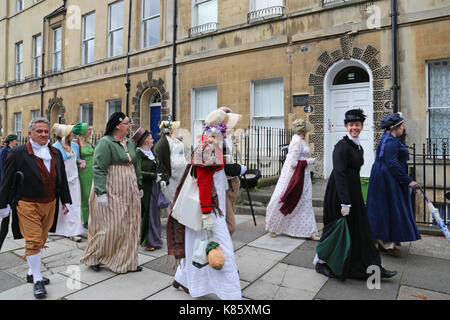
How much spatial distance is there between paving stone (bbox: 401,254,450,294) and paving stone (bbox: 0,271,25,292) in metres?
4.39

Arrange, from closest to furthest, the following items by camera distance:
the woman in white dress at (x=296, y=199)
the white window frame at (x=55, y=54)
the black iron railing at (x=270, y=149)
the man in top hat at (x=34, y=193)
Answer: the man in top hat at (x=34, y=193), the woman in white dress at (x=296, y=199), the black iron railing at (x=270, y=149), the white window frame at (x=55, y=54)

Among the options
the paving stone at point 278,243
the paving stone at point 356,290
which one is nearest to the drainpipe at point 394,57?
the paving stone at point 278,243

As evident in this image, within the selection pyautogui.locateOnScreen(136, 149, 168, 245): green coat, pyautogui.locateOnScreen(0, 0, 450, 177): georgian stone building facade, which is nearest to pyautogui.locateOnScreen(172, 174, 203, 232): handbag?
pyautogui.locateOnScreen(136, 149, 168, 245): green coat

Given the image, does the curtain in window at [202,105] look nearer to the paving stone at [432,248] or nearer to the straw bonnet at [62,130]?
the straw bonnet at [62,130]

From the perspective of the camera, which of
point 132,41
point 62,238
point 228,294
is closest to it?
point 228,294

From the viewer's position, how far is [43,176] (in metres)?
3.69

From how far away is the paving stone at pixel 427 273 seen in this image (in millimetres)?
3561

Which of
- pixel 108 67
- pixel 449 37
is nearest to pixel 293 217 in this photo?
pixel 449 37

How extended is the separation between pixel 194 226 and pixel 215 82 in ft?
30.8

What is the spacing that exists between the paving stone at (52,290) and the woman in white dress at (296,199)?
309 centimetres

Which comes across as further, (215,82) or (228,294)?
(215,82)

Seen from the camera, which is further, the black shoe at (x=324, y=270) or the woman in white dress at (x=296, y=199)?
the woman in white dress at (x=296, y=199)

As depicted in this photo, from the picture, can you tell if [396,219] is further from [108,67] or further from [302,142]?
[108,67]

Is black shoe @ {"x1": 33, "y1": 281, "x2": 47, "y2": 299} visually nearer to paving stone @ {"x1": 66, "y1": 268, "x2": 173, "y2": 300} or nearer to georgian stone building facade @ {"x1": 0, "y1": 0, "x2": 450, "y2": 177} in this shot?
paving stone @ {"x1": 66, "y1": 268, "x2": 173, "y2": 300}
